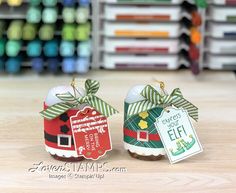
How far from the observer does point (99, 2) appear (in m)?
1.50

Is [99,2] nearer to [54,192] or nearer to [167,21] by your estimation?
[167,21]

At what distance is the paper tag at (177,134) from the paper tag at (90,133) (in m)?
0.08

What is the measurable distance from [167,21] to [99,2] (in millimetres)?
184

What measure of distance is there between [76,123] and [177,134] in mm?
158

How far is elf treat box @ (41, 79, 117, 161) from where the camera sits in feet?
2.88


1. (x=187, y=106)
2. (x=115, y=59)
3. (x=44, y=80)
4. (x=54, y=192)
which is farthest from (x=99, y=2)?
(x=54, y=192)

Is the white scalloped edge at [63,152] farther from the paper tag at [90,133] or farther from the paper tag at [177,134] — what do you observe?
the paper tag at [177,134]

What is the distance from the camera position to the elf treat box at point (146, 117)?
887 millimetres

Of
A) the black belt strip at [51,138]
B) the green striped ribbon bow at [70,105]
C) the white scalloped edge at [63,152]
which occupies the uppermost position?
the green striped ribbon bow at [70,105]

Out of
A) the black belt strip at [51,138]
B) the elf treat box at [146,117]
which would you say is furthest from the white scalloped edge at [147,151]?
the black belt strip at [51,138]

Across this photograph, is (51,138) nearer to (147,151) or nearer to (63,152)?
(63,152)

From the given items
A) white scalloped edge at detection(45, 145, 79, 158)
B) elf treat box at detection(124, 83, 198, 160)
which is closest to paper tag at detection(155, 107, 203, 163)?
elf treat box at detection(124, 83, 198, 160)

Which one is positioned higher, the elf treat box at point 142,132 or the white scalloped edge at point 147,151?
the elf treat box at point 142,132

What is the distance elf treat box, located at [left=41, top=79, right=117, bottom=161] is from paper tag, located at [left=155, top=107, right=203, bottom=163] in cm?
8
